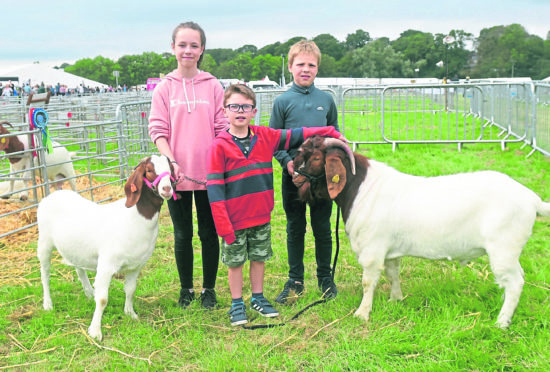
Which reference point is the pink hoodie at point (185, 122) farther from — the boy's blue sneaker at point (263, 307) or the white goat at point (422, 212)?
the boy's blue sneaker at point (263, 307)

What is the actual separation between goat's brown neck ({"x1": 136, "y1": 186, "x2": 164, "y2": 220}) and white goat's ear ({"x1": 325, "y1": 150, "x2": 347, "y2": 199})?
138 centimetres

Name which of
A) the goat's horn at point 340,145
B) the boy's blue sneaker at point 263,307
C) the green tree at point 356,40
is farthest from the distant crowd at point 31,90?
the green tree at point 356,40

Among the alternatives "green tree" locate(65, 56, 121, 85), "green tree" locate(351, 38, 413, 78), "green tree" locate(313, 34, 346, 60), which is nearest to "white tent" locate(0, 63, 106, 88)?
"green tree" locate(65, 56, 121, 85)

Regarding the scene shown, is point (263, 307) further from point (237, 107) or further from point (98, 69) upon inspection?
point (98, 69)

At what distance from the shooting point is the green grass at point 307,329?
3.31m

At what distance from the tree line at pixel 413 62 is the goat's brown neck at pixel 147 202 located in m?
70.4

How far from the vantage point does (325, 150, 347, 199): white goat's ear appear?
3.77 meters

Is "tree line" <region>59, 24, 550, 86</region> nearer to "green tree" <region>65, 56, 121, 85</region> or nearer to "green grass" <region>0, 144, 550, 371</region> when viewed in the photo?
"green tree" <region>65, 56, 121, 85</region>

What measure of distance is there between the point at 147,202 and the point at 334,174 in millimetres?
1534

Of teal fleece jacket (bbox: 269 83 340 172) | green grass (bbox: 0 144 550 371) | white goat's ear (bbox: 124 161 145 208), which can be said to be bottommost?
green grass (bbox: 0 144 550 371)

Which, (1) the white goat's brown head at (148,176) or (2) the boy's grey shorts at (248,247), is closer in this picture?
(1) the white goat's brown head at (148,176)

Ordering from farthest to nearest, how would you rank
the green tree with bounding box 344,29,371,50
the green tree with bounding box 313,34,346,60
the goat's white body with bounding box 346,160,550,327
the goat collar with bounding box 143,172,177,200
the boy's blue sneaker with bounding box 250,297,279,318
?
the green tree with bounding box 344,29,371,50, the green tree with bounding box 313,34,346,60, the boy's blue sneaker with bounding box 250,297,279,318, the goat collar with bounding box 143,172,177,200, the goat's white body with bounding box 346,160,550,327

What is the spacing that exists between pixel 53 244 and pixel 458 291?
366cm

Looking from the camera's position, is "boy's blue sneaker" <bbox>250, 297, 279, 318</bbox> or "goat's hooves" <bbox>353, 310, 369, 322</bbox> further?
"boy's blue sneaker" <bbox>250, 297, 279, 318</bbox>
